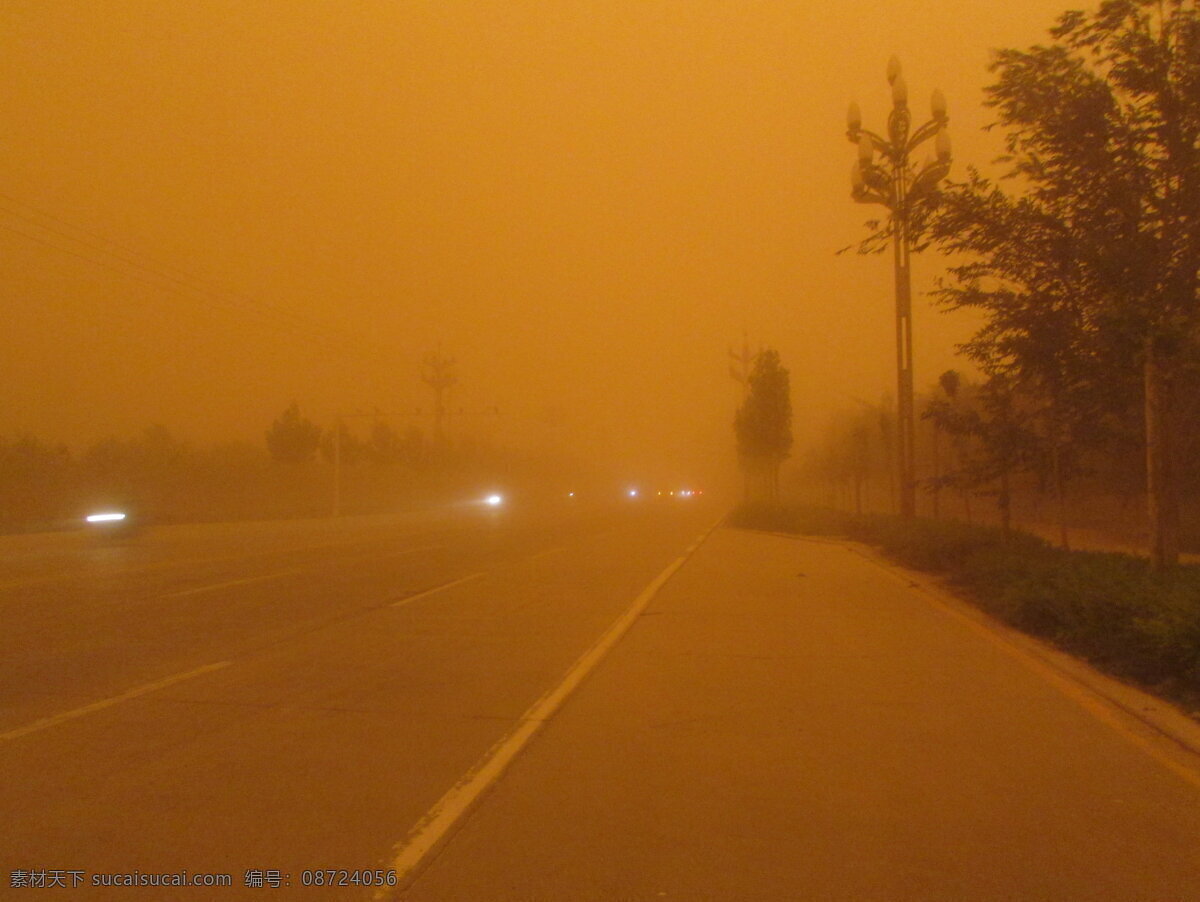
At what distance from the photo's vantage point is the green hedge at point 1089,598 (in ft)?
28.5

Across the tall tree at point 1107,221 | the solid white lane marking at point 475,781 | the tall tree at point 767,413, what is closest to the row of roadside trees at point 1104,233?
the tall tree at point 1107,221

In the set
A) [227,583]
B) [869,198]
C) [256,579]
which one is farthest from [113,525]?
[869,198]

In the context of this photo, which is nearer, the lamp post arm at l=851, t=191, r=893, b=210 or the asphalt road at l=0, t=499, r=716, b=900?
the asphalt road at l=0, t=499, r=716, b=900

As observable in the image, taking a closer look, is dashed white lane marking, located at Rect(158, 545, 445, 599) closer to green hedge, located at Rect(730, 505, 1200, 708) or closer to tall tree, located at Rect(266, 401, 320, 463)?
green hedge, located at Rect(730, 505, 1200, 708)

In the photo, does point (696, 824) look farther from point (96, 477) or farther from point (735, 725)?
point (96, 477)

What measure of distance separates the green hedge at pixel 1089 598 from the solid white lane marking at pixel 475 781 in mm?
4844

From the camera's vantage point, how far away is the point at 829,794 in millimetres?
6160

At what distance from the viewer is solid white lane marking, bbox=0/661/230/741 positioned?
25.2 feet

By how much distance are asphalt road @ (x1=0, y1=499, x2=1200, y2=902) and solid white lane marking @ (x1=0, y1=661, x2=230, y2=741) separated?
0.14ft

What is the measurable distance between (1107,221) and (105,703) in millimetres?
11884

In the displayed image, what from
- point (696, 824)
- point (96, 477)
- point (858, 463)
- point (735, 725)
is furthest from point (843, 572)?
point (96, 477)

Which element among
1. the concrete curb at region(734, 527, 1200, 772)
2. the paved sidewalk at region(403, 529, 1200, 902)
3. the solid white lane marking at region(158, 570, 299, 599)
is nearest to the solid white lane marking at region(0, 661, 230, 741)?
the paved sidewalk at region(403, 529, 1200, 902)

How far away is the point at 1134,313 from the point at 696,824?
804 cm

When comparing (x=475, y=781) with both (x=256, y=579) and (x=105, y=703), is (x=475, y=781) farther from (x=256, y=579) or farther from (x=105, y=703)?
(x=256, y=579)
